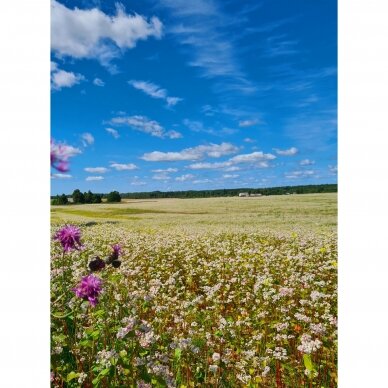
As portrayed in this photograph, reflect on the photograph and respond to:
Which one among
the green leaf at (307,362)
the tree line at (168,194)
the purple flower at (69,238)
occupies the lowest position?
the green leaf at (307,362)

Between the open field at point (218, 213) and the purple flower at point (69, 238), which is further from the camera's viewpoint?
the open field at point (218, 213)

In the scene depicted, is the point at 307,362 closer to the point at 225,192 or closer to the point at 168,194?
the point at 225,192

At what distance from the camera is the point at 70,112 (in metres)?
2.36

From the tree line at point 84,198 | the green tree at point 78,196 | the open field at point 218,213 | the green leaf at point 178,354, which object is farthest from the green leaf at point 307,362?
the green tree at point 78,196

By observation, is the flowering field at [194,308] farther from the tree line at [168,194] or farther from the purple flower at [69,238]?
the tree line at [168,194]

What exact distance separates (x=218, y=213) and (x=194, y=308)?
0.60 metres

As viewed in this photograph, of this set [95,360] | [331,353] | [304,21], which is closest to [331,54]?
[304,21]

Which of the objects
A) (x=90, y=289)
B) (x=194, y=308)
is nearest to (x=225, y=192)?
(x=194, y=308)

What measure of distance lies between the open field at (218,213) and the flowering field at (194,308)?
6 centimetres

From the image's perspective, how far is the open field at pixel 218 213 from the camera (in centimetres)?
241

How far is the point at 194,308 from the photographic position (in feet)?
7.29

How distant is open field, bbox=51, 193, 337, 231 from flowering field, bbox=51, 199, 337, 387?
6 centimetres
